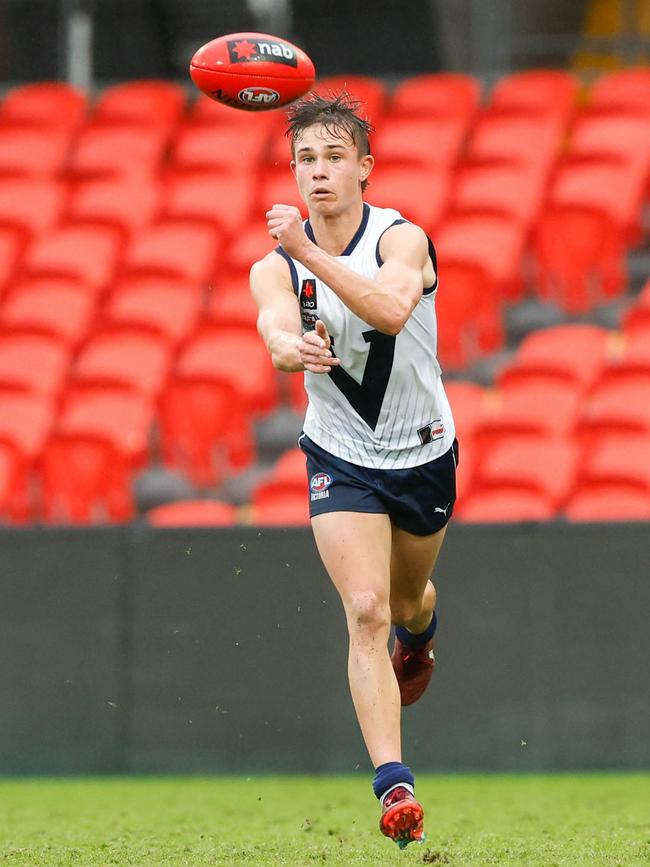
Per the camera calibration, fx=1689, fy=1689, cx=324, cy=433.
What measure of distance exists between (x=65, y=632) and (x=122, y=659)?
1.20 feet

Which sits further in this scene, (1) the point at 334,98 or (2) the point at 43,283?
(2) the point at 43,283

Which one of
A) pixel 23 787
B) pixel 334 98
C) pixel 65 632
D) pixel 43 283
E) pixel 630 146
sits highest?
pixel 334 98

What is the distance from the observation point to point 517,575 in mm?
9469

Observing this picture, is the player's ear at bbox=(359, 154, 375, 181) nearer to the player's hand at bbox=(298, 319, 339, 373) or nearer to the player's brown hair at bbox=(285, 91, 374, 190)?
→ the player's brown hair at bbox=(285, 91, 374, 190)

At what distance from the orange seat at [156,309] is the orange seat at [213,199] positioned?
0.94m

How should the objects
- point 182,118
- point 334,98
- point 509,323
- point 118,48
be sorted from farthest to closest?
point 118,48 < point 182,118 < point 509,323 < point 334,98

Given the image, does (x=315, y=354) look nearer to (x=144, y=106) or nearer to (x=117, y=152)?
(x=117, y=152)

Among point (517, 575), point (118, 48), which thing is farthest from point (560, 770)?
point (118, 48)

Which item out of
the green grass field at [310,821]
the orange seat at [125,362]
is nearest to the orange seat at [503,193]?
the orange seat at [125,362]

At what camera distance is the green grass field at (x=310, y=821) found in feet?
19.5

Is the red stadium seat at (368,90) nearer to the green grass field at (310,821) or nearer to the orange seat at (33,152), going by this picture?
the orange seat at (33,152)

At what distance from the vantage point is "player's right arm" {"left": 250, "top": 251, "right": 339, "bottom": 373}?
17.6ft

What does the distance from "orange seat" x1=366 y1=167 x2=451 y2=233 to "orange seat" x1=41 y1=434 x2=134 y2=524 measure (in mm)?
3430

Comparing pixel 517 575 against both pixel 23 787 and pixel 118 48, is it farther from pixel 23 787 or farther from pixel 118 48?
pixel 118 48
